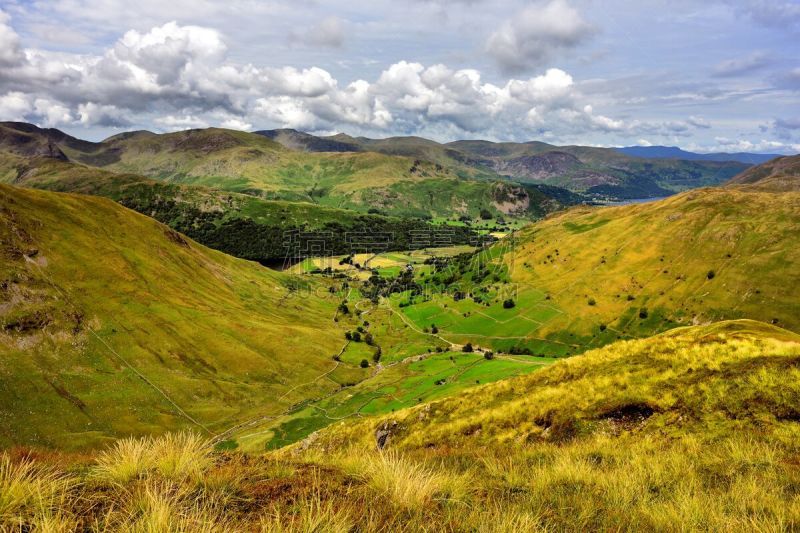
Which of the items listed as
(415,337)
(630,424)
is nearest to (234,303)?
(415,337)

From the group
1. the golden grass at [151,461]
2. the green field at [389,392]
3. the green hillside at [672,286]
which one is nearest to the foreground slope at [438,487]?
the golden grass at [151,461]

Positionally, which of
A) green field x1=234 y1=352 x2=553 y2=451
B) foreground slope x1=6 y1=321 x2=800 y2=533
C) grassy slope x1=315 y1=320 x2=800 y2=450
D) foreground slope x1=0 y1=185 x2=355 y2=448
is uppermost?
foreground slope x1=6 y1=321 x2=800 y2=533

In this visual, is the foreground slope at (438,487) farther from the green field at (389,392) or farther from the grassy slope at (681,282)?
the grassy slope at (681,282)

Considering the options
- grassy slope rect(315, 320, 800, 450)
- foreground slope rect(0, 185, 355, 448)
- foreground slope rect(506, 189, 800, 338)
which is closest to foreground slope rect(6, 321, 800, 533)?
grassy slope rect(315, 320, 800, 450)

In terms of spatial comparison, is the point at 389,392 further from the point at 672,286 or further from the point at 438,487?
the point at 438,487

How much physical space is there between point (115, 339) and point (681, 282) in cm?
20008

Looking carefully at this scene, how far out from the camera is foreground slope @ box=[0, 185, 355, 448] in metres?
95.1

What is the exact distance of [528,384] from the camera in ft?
115

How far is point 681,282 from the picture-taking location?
16112 centimetres

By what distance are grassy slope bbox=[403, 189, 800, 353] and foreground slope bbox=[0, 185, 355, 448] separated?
90978 millimetres

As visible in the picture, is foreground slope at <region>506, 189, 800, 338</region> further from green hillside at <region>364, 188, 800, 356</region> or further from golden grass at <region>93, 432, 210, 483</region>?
golden grass at <region>93, 432, 210, 483</region>

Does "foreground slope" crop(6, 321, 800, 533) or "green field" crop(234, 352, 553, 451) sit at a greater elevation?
"foreground slope" crop(6, 321, 800, 533)

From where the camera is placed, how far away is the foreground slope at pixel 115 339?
95062 millimetres

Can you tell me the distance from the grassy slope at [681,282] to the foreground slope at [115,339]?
91.0m
